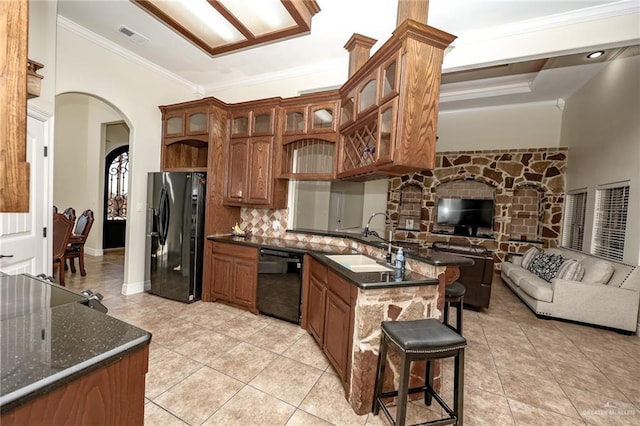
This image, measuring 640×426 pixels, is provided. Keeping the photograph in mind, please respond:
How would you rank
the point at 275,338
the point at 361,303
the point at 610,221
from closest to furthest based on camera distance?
the point at 361,303 < the point at 275,338 < the point at 610,221

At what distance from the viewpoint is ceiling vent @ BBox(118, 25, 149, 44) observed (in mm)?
3096

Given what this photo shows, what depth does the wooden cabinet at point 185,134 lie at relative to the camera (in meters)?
3.68

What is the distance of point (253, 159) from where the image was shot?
142 inches

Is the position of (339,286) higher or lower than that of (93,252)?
higher

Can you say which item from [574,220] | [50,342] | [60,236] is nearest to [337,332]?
[50,342]

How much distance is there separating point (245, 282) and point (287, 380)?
1.46m

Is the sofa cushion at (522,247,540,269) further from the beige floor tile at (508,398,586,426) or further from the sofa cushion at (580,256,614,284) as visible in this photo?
the beige floor tile at (508,398,586,426)

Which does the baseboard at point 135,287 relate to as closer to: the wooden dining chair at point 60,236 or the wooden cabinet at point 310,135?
the wooden dining chair at point 60,236

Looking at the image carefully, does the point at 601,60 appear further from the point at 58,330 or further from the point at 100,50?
the point at 100,50

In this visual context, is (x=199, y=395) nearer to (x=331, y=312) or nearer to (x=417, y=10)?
(x=331, y=312)

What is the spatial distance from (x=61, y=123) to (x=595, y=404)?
9278 millimetres

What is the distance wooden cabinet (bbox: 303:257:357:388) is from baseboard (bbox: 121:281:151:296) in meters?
2.45

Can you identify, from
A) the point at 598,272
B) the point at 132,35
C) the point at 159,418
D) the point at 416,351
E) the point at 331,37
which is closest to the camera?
the point at 416,351

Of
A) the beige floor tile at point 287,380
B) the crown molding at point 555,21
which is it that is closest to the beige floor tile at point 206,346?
the beige floor tile at point 287,380
